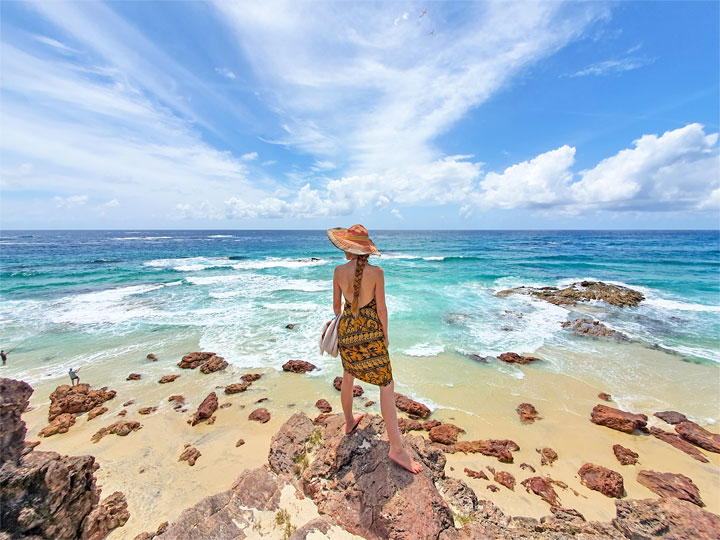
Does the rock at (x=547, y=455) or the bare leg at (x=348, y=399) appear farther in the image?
the rock at (x=547, y=455)

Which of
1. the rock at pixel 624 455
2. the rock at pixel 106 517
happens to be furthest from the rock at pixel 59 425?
the rock at pixel 624 455

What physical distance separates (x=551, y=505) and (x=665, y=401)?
546cm

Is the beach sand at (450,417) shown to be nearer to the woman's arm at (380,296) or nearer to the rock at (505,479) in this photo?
the rock at (505,479)

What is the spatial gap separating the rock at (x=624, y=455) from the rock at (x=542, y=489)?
179cm

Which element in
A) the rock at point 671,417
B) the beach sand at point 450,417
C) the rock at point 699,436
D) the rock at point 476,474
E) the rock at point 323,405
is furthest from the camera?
the rock at point 323,405

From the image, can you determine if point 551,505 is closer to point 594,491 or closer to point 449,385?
point 594,491

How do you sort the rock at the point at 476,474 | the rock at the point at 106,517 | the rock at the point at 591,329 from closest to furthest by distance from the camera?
the rock at the point at 106,517, the rock at the point at 476,474, the rock at the point at 591,329

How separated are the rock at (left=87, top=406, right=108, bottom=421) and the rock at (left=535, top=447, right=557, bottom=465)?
9.43 metres

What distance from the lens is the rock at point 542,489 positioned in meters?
4.46

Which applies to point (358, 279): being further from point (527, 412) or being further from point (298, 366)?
point (298, 366)

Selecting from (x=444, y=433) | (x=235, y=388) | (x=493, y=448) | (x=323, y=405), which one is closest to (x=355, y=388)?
(x=323, y=405)

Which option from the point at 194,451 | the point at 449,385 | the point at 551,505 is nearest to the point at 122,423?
the point at 194,451

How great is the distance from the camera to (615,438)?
601cm

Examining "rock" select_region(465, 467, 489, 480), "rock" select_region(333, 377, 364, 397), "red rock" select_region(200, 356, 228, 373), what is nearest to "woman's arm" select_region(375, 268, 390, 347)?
"rock" select_region(465, 467, 489, 480)
